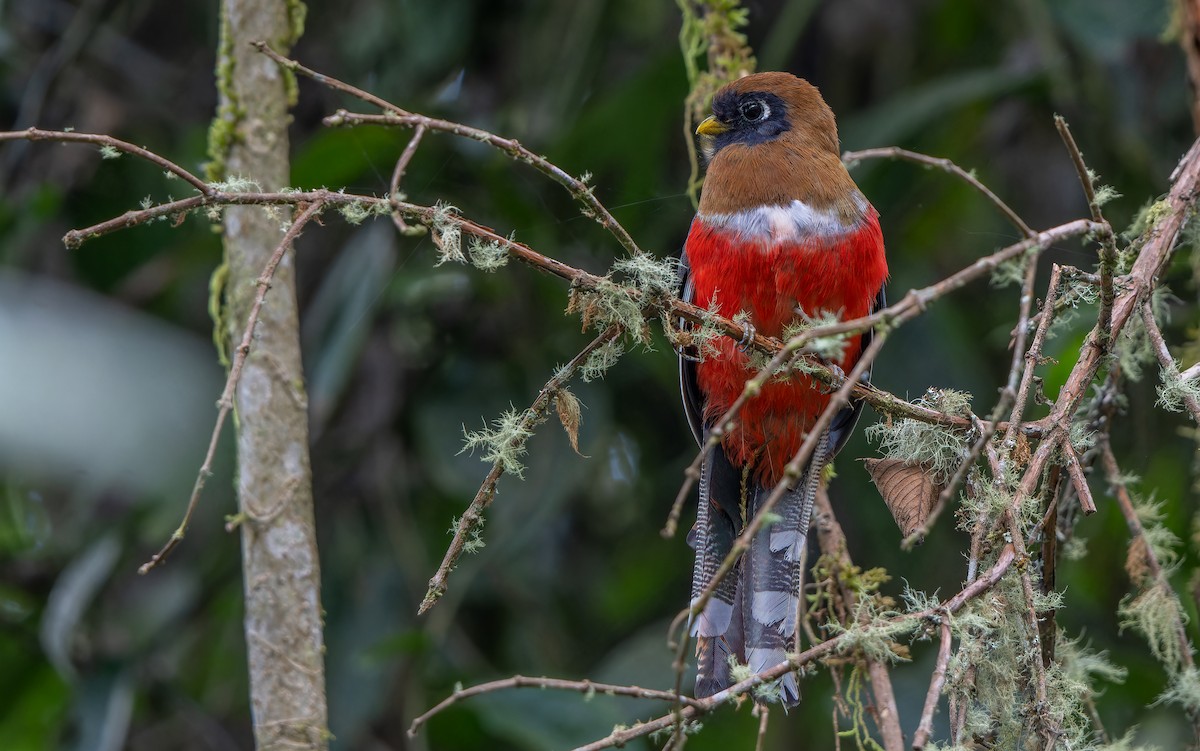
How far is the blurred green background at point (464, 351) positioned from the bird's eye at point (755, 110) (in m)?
0.54

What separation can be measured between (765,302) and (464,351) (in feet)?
6.34

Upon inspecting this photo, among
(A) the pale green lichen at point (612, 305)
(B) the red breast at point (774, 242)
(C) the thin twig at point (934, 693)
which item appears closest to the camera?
(C) the thin twig at point (934, 693)

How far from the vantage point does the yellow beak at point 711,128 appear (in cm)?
330

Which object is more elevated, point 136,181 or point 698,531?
point 136,181

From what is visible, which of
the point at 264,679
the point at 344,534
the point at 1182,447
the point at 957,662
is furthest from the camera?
the point at 344,534

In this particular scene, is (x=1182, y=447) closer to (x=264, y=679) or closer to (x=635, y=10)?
(x=635, y=10)

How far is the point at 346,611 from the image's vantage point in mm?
4543

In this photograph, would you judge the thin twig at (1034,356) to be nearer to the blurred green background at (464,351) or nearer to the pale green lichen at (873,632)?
the pale green lichen at (873,632)

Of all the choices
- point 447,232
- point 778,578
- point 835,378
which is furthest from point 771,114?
point 447,232

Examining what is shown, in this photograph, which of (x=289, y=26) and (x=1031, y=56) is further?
(x=1031, y=56)

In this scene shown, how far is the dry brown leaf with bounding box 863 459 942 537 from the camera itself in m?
2.25

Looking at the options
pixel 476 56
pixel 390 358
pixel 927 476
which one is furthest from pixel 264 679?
pixel 476 56

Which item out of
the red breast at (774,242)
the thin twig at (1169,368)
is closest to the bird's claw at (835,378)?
the red breast at (774,242)

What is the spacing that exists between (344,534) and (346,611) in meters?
0.35
